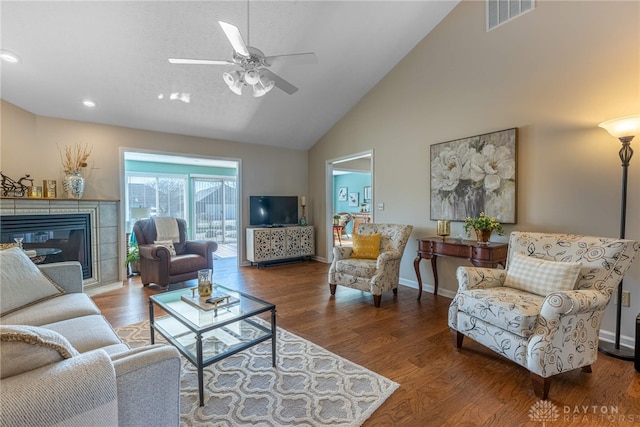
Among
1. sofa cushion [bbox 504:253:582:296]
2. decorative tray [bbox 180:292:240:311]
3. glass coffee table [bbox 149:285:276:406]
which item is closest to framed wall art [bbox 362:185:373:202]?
sofa cushion [bbox 504:253:582:296]

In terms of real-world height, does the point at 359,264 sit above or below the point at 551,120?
below

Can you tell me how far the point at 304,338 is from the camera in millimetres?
2613

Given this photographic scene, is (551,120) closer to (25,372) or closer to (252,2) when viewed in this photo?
(252,2)

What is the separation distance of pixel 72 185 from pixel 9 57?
5.05 ft

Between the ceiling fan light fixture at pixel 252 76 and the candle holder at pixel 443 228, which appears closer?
the ceiling fan light fixture at pixel 252 76

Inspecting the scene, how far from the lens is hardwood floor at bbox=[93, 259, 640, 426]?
1.70m

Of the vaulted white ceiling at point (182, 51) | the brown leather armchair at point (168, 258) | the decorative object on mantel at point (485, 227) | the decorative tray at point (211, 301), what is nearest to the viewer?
the decorative tray at point (211, 301)

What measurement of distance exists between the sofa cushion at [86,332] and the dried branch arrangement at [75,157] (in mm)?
3103

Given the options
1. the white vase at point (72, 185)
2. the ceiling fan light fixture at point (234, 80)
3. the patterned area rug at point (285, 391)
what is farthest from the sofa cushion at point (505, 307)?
the white vase at point (72, 185)

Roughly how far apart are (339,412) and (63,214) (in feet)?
13.7

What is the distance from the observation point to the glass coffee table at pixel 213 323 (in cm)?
196

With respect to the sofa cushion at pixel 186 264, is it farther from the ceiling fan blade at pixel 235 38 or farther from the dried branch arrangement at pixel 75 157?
the ceiling fan blade at pixel 235 38

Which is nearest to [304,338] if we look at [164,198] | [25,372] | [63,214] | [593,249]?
[25,372]

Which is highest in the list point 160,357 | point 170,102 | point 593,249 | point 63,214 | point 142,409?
point 170,102
